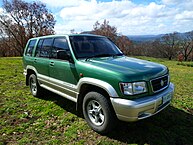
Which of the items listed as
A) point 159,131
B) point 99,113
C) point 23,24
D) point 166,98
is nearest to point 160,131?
point 159,131

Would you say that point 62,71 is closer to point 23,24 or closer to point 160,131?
point 160,131

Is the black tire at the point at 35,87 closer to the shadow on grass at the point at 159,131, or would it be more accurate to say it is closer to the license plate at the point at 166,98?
the shadow on grass at the point at 159,131

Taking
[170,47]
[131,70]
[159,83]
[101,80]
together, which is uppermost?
[131,70]

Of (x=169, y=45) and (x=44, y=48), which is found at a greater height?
(x=44, y=48)

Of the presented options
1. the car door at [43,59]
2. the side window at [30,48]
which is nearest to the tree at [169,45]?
the side window at [30,48]

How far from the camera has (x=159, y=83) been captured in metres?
3.64

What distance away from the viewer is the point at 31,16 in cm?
3350

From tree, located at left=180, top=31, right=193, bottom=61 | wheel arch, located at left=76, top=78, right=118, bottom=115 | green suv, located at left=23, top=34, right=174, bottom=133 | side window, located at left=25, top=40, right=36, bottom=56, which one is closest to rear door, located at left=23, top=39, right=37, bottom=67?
side window, located at left=25, top=40, right=36, bottom=56

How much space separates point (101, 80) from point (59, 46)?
1919 millimetres

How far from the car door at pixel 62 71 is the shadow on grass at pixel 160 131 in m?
0.89

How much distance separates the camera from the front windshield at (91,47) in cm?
438

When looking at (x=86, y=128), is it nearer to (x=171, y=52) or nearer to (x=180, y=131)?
(x=180, y=131)

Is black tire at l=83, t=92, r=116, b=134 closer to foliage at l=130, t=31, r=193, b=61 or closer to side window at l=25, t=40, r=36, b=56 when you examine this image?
side window at l=25, t=40, r=36, b=56

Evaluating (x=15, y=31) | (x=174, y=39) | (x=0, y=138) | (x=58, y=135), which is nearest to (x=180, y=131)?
(x=58, y=135)
